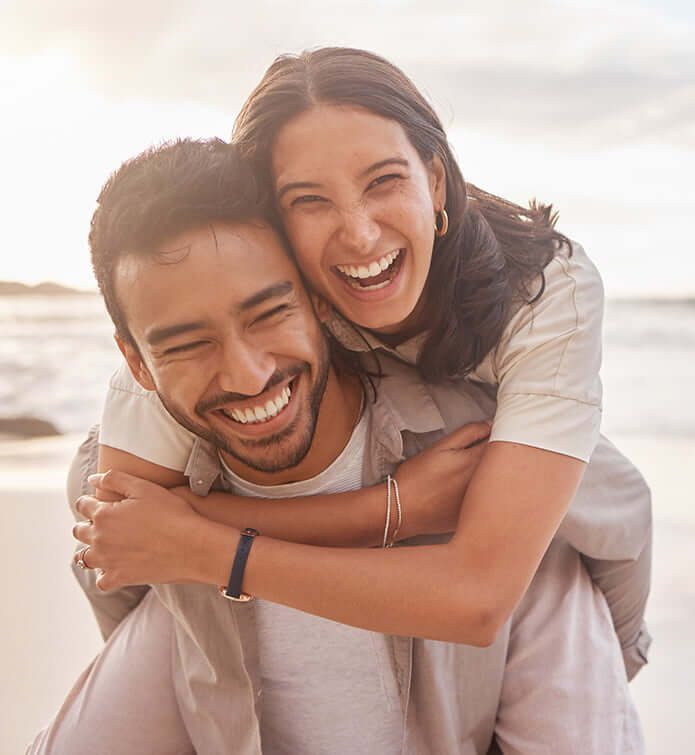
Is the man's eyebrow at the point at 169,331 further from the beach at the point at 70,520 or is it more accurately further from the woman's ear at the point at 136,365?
the beach at the point at 70,520

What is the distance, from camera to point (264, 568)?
1.69 meters

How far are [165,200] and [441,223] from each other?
711 millimetres

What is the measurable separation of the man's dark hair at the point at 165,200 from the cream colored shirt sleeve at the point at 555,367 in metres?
0.66

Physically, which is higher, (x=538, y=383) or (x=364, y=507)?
(x=538, y=383)

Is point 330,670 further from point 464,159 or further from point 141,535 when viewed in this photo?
point 464,159

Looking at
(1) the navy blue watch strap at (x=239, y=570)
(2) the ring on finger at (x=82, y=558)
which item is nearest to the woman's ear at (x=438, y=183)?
(1) the navy blue watch strap at (x=239, y=570)

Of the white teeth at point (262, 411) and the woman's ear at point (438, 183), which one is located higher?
the woman's ear at point (438, 183)

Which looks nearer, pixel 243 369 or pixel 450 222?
pixel 243 369

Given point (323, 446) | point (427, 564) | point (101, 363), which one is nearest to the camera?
point (427, 564)

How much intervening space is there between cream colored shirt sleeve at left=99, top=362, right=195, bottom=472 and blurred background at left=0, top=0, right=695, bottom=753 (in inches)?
59.5

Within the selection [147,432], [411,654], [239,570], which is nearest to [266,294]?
[147,432]

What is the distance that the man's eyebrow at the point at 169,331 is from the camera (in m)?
1.68

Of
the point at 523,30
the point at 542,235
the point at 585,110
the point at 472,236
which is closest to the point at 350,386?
the point at 472,236

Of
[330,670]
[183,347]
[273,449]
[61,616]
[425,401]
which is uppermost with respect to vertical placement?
[183,347]
